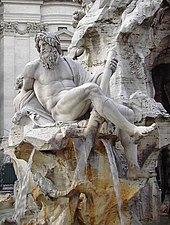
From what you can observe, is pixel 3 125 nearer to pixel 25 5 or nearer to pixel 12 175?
pixel 25 5

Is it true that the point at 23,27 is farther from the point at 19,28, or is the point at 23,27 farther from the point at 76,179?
the point at 76,179

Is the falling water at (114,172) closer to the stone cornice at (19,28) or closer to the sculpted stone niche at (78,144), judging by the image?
the sculpted stone niche at (78,144)

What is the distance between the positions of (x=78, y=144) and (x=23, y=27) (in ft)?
75.2

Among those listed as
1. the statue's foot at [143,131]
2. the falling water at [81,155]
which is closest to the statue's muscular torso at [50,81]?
the falling water at [81,155]

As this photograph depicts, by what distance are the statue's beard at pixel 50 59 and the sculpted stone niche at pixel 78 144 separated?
0.5 inches

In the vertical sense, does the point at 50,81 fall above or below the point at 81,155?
above

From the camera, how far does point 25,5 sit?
91.0 ft

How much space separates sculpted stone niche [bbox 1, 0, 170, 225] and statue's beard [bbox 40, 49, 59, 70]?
1cm

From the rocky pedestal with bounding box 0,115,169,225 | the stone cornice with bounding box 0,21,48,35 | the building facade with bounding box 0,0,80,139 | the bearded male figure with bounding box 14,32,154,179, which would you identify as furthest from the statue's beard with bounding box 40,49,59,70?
the stone cornice with bounding box 0,21,48,35

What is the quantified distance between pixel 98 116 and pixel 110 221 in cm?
125

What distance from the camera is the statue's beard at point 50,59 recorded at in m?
6.36

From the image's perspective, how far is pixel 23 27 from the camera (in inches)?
1100

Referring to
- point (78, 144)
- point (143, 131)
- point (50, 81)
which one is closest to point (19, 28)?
point (50, 81)

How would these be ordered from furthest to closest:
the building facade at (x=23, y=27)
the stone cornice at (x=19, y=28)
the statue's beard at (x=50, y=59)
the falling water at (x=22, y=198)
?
the stone cornice at (x=19, y=28), the building facade at (x=23, y=27), the falling water at (x=22, y=198), the statue's beard at (x=50, y=59)
